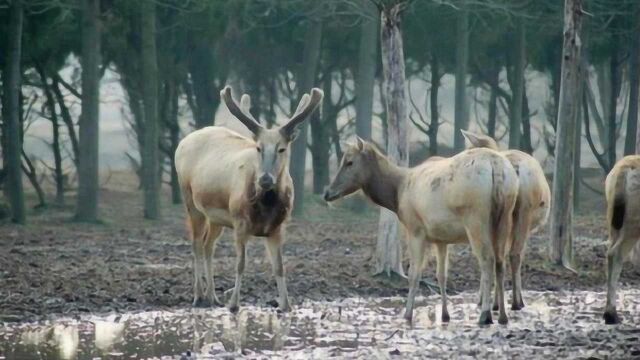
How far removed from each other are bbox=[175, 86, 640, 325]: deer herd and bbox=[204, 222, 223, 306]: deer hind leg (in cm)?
1

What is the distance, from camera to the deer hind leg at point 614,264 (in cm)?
1566

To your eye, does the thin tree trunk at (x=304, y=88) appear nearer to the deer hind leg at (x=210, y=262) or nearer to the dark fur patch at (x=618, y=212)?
the deer hind leg at (x=210, y=262)

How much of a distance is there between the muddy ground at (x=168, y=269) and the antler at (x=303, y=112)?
89.3 inches

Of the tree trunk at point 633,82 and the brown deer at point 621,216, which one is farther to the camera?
the tree trunk at point 633,82

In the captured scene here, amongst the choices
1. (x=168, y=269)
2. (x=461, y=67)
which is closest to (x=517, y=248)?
(x=168, y=269)

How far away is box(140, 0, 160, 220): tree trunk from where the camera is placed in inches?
1330

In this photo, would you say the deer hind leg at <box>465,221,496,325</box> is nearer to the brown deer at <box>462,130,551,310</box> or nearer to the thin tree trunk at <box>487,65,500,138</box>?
the brown deer at <box>462,130,551,310</box>

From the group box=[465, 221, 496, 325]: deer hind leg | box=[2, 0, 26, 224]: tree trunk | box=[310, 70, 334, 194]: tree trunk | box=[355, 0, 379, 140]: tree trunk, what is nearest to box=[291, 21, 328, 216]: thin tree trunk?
box=[355, 0, 379, 140]: tree trunk

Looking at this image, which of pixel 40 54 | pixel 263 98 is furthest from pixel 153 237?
pixel 263 98

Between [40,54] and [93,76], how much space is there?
4.78 metres

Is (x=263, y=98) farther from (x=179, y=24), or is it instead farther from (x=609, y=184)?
(x=609, y=184)

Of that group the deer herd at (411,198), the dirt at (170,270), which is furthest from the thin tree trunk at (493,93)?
the deer herd at (411,198)

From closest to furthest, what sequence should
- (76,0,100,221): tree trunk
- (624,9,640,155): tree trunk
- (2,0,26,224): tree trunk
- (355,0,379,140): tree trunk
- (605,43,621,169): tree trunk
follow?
1. (2,0,26,224): tree trunk
2. (76,0,100,221): tree trunk
3. (624,9,640,155): tree trunk
4. (355,0,379,140): tree trunk
5. (605,43,621,169): tree trunk

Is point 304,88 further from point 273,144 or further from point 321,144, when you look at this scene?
point 273,144
